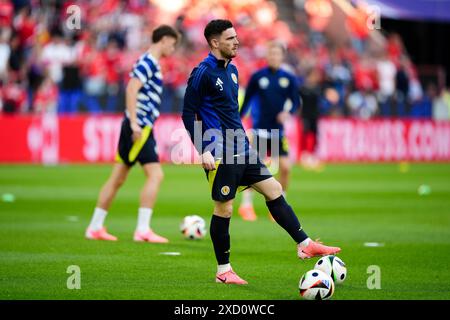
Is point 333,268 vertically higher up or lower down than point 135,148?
lower down

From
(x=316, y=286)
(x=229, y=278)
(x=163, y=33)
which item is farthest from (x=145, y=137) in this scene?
(x=316, y=286)

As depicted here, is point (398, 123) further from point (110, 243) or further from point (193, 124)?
point (193, 124)

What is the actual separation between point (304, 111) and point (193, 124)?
20.6m

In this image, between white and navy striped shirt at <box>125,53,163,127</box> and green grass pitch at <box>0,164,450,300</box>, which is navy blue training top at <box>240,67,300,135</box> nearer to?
green grass pitch at <box>0,164,450,300</box>

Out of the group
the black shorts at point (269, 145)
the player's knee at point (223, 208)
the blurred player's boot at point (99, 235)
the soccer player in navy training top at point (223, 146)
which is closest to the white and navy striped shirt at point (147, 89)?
the blurred player's boot at point (99, 235)

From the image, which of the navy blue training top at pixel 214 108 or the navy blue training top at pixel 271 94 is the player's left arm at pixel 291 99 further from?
the navy blue training top at pixel 214 108

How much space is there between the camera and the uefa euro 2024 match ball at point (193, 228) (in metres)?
12.3

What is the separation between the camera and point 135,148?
11.9 meters

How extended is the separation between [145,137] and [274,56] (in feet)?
11.6

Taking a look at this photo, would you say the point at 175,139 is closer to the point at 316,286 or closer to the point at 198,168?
the point at 198,168

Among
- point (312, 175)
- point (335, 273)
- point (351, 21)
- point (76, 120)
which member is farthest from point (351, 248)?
point (351, 21)

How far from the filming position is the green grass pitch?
27.6 ft

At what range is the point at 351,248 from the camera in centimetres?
1137

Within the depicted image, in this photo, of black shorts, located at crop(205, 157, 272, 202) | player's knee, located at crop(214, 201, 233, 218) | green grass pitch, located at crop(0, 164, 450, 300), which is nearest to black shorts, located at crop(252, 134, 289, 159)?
green grass pitch, located at crop(0, 164, 450, 300)
